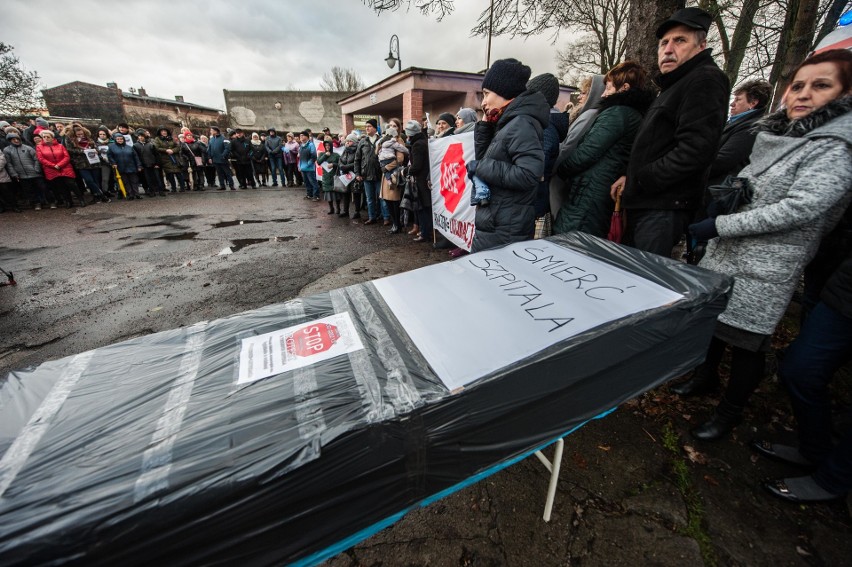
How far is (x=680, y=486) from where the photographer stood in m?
1.70

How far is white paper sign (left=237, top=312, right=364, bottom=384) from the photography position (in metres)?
1.04

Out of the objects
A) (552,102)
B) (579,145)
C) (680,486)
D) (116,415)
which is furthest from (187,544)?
(552,102)

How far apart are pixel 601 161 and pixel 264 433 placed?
2.60 meters

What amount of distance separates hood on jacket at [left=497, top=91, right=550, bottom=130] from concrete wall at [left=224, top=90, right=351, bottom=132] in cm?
2961

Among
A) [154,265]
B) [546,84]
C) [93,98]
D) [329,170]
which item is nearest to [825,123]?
[546,84]

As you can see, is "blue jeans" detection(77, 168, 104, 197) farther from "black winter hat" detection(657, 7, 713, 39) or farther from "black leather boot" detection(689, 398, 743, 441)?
"black leather boot" detection(689, 398, 743, 441)

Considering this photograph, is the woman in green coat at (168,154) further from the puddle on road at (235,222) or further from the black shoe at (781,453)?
the black shoe at (781,453)

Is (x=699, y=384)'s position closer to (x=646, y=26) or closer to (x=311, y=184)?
(x=646, y=26)

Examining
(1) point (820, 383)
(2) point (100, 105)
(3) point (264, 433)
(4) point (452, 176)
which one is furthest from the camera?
(2) point (100, 105)

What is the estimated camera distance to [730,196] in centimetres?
162

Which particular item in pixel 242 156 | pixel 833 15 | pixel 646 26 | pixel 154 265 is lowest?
pixel 154 265

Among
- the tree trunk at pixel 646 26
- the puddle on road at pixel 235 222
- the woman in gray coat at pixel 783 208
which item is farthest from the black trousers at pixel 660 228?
the puddle on road at pixel 235 222

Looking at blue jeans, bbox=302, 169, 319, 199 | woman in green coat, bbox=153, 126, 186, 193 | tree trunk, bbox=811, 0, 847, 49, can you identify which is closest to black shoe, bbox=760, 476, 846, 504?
tree trunk, bbox=811, 0, 847, 49

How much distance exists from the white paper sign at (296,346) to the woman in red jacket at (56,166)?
1159cm
